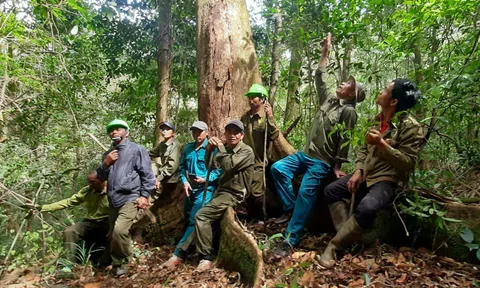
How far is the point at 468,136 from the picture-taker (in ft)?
16.2

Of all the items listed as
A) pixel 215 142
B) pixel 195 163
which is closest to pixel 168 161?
pixel 195 163

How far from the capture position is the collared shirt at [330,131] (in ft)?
15.0

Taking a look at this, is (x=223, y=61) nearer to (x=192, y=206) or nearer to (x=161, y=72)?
(x=192, y=206)

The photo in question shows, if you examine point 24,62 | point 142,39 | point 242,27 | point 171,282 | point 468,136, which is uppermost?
point 142,39

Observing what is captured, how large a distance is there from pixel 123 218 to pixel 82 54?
5.47m

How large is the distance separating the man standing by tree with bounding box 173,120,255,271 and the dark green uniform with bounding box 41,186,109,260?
4.90ft

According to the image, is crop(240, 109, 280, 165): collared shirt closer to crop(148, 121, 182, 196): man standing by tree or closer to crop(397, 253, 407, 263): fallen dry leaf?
crop(148, 121, 182, 196): man standing by tree

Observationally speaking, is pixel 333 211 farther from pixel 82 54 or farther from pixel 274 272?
pixel 82 54

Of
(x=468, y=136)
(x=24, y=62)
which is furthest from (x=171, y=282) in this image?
(x=24, y=62)

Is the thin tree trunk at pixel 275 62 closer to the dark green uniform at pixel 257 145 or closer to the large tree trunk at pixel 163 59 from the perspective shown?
the large tree trunk at pixel 163 59

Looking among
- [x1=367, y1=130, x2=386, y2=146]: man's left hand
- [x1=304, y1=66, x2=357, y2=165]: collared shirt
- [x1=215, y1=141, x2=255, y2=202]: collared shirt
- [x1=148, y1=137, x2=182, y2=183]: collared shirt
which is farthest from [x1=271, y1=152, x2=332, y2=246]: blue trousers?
[x1=148, y1=137, x2=182, y2=183]: collared shirt

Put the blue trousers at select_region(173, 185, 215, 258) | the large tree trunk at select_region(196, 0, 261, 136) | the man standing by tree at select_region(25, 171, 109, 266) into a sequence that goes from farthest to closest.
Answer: the large tree trunk at select_region(196, 0, 261, 136) < the man standing by tree at select_region(25, 171, 109, 266) < the blue trousers at select_region(173, 185, 215, 258)

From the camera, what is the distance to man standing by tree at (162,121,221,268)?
16.8ft

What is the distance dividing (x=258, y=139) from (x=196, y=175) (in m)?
1.09
